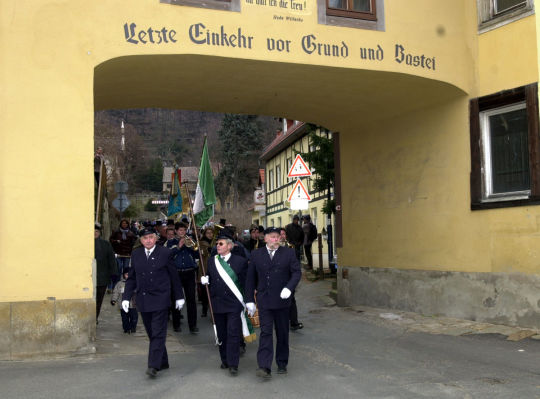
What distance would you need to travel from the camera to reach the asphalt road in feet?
21.8

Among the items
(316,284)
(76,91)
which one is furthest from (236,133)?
(76,91)

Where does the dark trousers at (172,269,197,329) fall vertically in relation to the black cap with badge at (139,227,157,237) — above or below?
below

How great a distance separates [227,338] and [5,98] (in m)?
4.41

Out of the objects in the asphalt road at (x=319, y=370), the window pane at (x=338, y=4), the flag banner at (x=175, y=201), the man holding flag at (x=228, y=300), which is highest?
the window pane at (x=338, y=4)

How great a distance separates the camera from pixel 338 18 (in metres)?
10.4

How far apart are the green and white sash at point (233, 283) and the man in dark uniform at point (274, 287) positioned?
192mm

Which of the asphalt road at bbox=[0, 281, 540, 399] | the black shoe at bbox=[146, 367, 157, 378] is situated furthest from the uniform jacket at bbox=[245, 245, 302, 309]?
the black shoe at bbox=[146, 367, 157, 378]

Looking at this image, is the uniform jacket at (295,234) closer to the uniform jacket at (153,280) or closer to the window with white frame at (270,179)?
the uniform jacket at (153,280)

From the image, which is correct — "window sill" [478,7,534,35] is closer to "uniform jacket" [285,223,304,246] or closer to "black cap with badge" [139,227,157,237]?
"black cap with badge" [139,227,157,237]

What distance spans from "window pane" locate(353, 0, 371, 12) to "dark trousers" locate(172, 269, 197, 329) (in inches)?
217

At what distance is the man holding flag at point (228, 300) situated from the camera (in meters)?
7.60

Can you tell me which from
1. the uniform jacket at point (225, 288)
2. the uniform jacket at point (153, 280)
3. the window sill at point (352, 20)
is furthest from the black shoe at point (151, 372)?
the window sill at point (352, 20)

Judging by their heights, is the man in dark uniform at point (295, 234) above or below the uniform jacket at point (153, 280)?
above

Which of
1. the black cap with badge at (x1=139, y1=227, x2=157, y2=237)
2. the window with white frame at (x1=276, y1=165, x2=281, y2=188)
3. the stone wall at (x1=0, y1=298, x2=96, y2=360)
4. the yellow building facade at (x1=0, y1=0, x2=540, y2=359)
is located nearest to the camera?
the black cap with badge at (x1=139, y1=227, x2=157, y2=237)
